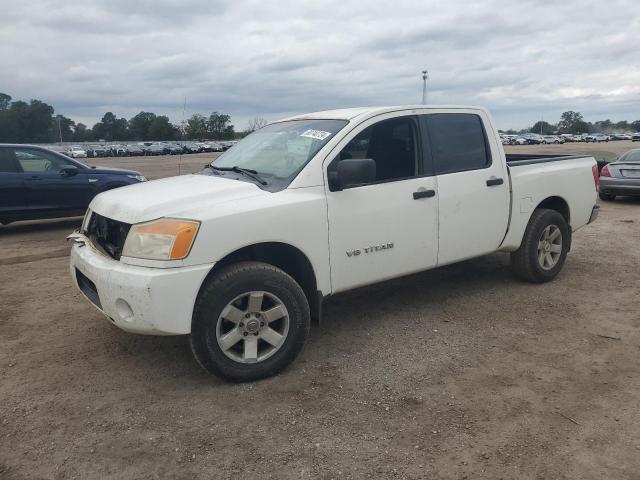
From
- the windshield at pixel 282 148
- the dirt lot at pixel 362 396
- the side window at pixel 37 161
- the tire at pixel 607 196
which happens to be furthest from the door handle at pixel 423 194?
the tire at pixel 607 196

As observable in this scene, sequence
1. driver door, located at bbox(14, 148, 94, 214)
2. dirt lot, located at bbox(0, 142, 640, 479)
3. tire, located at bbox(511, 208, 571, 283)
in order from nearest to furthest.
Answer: dirt lot, located at bbox(0, 142, 640, 479) → tire, located at bbox(511, 208, 571, 283) → driver door, located at bbox(14, 148, 94, 214)

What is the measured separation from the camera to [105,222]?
12.6 ft

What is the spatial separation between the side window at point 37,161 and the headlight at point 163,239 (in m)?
7.45

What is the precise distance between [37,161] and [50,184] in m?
0.51

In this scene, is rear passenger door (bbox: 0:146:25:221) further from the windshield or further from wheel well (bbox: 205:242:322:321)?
wheel well (bbox: 205:242:322:321)

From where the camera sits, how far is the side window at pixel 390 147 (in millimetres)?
4348

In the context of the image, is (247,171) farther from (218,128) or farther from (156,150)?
(218,128)

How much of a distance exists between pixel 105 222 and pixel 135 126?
354ft

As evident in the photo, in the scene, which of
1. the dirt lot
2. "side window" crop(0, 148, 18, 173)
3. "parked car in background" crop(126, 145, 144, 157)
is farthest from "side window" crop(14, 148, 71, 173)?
"parked car in background" crop(126, 145, 144, 157)

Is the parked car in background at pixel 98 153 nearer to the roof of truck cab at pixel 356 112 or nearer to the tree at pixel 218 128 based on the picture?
the tree at pixel 218 128

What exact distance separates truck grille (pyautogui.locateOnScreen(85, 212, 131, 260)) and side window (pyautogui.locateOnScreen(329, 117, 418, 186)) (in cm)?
175

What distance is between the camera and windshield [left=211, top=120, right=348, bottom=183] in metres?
4.08

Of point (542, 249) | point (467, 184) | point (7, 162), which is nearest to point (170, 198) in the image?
point (467, 184)

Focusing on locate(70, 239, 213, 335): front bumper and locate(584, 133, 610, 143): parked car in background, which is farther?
locate(584, 133, 610, 143): parked car in background
